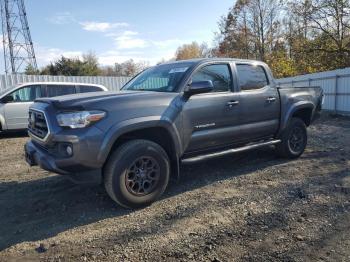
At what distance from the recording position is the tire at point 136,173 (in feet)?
14.6

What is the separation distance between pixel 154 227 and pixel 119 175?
748mm

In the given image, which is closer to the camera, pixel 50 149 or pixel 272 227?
pixel 272 227

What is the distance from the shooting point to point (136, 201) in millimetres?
4613

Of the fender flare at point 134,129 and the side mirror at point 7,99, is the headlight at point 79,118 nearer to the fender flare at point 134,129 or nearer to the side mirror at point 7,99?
the fender flare at point 134,129

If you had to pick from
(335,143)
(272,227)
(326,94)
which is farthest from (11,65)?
(272,227)

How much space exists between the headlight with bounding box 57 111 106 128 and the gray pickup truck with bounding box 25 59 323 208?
0.4 inches

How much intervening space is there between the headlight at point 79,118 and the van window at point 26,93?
8475 millimetres

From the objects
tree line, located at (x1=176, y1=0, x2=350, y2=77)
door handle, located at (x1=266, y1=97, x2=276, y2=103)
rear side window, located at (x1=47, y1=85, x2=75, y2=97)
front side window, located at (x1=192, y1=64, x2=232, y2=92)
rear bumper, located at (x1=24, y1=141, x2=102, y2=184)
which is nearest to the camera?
rear bumper, located at (x1=24, y1=141, x2=102, y2=184)

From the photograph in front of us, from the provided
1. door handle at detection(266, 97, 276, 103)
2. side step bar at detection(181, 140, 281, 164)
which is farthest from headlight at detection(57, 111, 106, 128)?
door handle at detection(266, 97, 276, 103)

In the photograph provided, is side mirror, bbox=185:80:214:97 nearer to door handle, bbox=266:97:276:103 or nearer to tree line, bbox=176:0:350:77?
door handle, bbox=266:97:276:103

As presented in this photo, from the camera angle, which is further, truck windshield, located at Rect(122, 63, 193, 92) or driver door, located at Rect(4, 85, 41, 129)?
driver door, located at Rect(4, 85, 41, 129)

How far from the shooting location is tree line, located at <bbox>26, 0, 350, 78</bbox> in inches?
1070

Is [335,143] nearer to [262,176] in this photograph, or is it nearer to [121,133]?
[262,176]

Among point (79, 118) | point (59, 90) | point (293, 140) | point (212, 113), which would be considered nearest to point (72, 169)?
point (79, 118)
